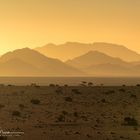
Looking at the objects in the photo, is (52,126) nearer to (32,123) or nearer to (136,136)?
(32,123)

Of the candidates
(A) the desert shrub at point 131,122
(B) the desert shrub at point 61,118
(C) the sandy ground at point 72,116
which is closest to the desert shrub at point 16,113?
(C) the sandy ground at point 72,116

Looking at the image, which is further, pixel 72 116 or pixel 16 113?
pixel 16 113

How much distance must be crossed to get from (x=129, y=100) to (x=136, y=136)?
19.1 metres

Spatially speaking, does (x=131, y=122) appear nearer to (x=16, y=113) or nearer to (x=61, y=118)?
(x=61, y=118)

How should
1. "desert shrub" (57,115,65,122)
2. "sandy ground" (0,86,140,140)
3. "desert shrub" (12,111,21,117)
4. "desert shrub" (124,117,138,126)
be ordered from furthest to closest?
1. "desert shrub" (12,111,21,117)
2. "desert shrub" (57,115,65,122)
3. "desert shrub" (124,117,138,126)
4. "sandy ground" (0,86,140,140)

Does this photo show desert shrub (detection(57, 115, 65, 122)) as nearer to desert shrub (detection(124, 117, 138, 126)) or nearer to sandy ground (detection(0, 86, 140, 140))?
sandy ground (detection(0, 86, 140, 140))

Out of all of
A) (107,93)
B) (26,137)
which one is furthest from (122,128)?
(107,93)

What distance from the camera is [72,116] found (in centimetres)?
3444

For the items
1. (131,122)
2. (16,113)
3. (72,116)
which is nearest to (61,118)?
(72,116)

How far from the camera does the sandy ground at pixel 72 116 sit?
27.0m

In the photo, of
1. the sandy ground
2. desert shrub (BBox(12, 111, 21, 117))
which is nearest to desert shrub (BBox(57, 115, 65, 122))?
the sandy ground

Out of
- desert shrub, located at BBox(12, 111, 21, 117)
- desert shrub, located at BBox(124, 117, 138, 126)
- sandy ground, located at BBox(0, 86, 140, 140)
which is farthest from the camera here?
desert shrub, located at BBox(12, 111, 21, 117)

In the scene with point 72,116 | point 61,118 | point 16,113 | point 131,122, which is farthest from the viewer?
point 16,113

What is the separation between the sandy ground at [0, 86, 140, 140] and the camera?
27.0m
